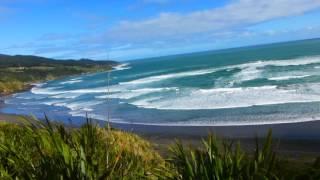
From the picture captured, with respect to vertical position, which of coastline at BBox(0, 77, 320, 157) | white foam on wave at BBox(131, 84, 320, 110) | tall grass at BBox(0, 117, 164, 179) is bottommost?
coastline at BBox(0, 77, 320, 157)

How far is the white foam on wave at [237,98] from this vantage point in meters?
27.2

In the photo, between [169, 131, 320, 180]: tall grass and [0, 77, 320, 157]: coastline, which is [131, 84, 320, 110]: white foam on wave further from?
[169, 131, 320, 180]: tall grass

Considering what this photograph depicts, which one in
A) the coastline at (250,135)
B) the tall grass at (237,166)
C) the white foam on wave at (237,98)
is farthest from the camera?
the white foam on wave at (237,98)

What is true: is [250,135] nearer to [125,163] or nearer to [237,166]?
[125,163]

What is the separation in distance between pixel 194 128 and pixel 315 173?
19.0 meters

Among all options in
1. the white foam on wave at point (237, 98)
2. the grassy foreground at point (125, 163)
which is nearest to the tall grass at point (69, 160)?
the grassy foreground at point (125, 163)

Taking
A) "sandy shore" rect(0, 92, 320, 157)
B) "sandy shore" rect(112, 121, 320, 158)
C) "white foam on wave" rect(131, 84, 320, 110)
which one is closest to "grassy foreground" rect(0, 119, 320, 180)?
"sandy shore" rect(112, 121, 320, 158)

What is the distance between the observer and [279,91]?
30.8 metres

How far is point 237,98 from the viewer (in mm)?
30422

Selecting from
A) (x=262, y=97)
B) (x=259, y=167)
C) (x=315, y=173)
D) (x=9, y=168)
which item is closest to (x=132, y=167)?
(x=9, y=168)

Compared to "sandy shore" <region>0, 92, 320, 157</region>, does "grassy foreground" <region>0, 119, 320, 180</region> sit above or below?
above

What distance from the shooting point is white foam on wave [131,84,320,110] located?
27.2 metres

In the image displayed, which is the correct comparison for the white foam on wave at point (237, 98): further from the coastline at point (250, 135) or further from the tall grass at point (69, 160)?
the tall grass at point (69, 160)

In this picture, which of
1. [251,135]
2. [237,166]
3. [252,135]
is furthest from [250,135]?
[237,166]
